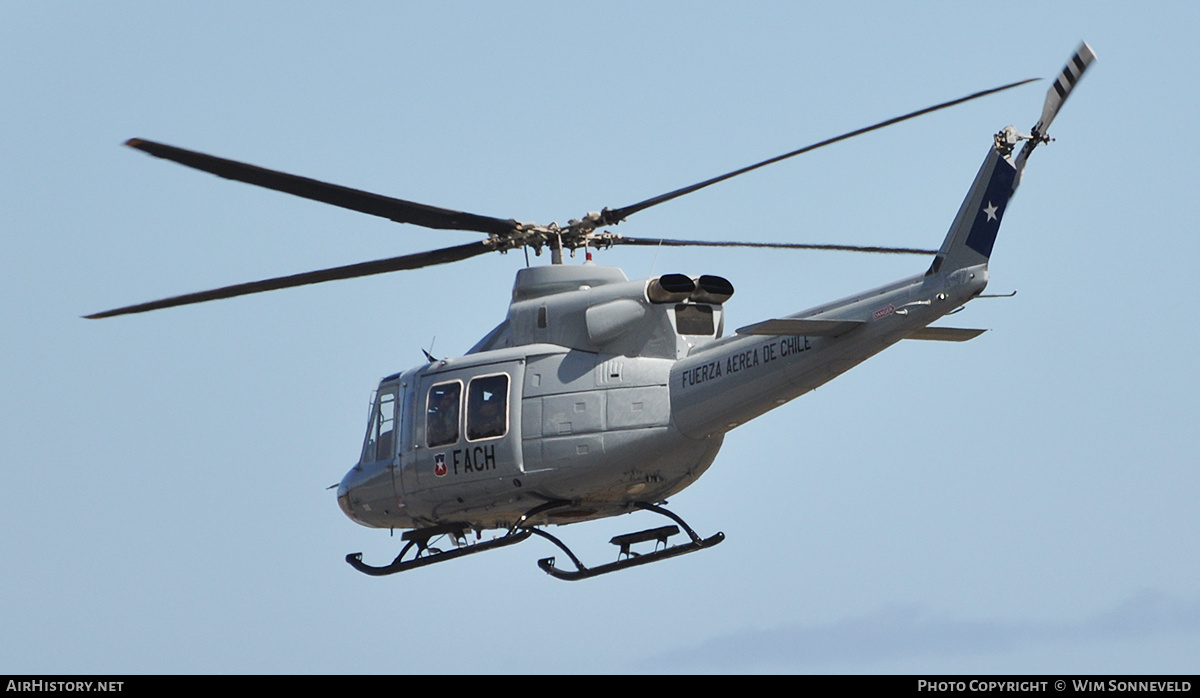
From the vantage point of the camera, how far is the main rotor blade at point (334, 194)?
20406 mm

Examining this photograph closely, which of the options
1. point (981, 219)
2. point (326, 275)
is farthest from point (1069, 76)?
point (326, 275)

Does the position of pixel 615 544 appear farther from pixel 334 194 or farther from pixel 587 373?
pixel 334 194

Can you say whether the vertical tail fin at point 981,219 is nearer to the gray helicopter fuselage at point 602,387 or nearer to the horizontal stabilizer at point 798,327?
the gray helicopter fuselage at point 602,387

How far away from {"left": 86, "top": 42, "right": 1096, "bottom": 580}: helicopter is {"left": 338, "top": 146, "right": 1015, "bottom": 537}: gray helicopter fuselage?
21 mm

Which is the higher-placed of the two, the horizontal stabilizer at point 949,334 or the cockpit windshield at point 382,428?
the cockpit windshield at point 382,428

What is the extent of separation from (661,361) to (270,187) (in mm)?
5109

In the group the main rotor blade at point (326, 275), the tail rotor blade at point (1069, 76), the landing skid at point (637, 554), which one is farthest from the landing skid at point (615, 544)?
the tail rotor blade at point (1069, 76)

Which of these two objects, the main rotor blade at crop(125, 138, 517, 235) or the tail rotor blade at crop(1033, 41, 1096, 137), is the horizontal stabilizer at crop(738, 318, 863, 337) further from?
the main rotor blade at crop(125, 138, 517, 235)

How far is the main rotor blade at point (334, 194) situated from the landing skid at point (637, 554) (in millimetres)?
3957

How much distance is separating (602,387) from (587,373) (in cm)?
30

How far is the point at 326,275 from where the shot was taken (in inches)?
947
